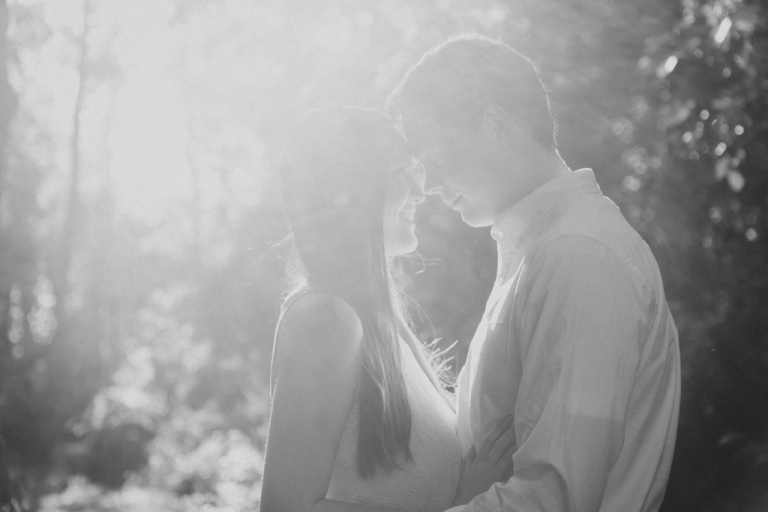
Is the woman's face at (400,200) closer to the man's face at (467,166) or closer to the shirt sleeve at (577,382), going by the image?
the man's face at (467,166)

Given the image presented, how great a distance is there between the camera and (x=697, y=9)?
185 inches

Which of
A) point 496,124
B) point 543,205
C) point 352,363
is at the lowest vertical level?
point 352,363

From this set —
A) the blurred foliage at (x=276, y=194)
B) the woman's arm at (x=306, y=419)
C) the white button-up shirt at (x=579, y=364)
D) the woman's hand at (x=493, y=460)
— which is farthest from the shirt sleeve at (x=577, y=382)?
the blurred foliage at (x=276, y=194)

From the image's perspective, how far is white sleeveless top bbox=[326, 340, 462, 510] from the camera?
232 cm

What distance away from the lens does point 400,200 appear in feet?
8.48

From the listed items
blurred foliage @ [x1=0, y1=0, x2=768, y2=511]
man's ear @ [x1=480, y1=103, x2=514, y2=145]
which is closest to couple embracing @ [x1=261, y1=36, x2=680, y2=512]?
man's ear @ [x1=480, y1=103, x2=514, y2=145]

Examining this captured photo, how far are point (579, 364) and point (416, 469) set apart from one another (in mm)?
741

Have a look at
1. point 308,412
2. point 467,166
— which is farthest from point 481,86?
point 308,412

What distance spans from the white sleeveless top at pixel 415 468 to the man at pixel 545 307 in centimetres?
8

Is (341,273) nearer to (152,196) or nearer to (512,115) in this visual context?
(512,115)

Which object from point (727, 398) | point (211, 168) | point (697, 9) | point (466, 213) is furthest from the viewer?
point (211, 168)

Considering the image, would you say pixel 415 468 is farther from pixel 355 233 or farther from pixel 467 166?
pixel 467 166

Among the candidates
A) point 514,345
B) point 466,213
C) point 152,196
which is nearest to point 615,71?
point 466,213

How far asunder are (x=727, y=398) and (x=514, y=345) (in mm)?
2514
